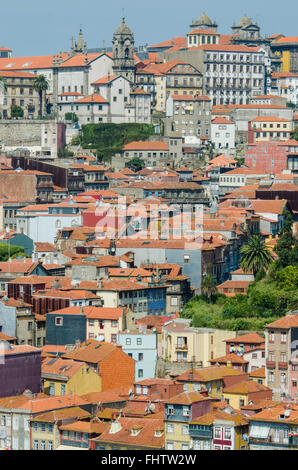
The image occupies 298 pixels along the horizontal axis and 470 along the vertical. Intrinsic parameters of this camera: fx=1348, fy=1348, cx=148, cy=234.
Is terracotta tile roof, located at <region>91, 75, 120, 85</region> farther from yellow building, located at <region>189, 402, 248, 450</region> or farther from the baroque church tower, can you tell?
yellow building, located at <region>189, 402, 248, 450</region>

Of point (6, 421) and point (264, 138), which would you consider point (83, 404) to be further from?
point (264, 138)

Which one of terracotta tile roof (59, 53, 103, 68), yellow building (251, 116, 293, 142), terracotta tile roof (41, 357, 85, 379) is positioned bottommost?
terracotta tile roof (41, 357, 85, 379)

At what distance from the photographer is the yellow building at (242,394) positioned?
55.3 m

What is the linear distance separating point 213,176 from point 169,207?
23.3 m

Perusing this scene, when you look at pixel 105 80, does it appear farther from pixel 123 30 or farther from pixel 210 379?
pixel 210 379

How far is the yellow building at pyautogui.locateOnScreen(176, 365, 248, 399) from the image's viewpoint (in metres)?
55.8

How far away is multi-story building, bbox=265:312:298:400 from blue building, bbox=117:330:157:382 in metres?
5.40

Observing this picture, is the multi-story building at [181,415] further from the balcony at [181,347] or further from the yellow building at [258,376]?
the balcony at [181,347]

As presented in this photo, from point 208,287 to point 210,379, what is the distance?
67.2ft

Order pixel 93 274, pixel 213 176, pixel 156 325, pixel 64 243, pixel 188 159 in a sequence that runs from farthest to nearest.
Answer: pixel 188 159 < pixel 213 176 < pixel 64 243 < pixel 93 274 < pixel 156 325

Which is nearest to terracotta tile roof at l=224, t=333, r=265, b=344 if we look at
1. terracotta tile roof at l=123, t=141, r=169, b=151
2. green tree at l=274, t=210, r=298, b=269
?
green tree at l=274, t=210, r=298, b=269

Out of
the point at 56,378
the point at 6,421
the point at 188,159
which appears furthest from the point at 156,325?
the point at 188,159

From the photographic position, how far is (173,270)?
7688cm

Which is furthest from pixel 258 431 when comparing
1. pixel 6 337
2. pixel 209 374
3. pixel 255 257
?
pixel 255 257
